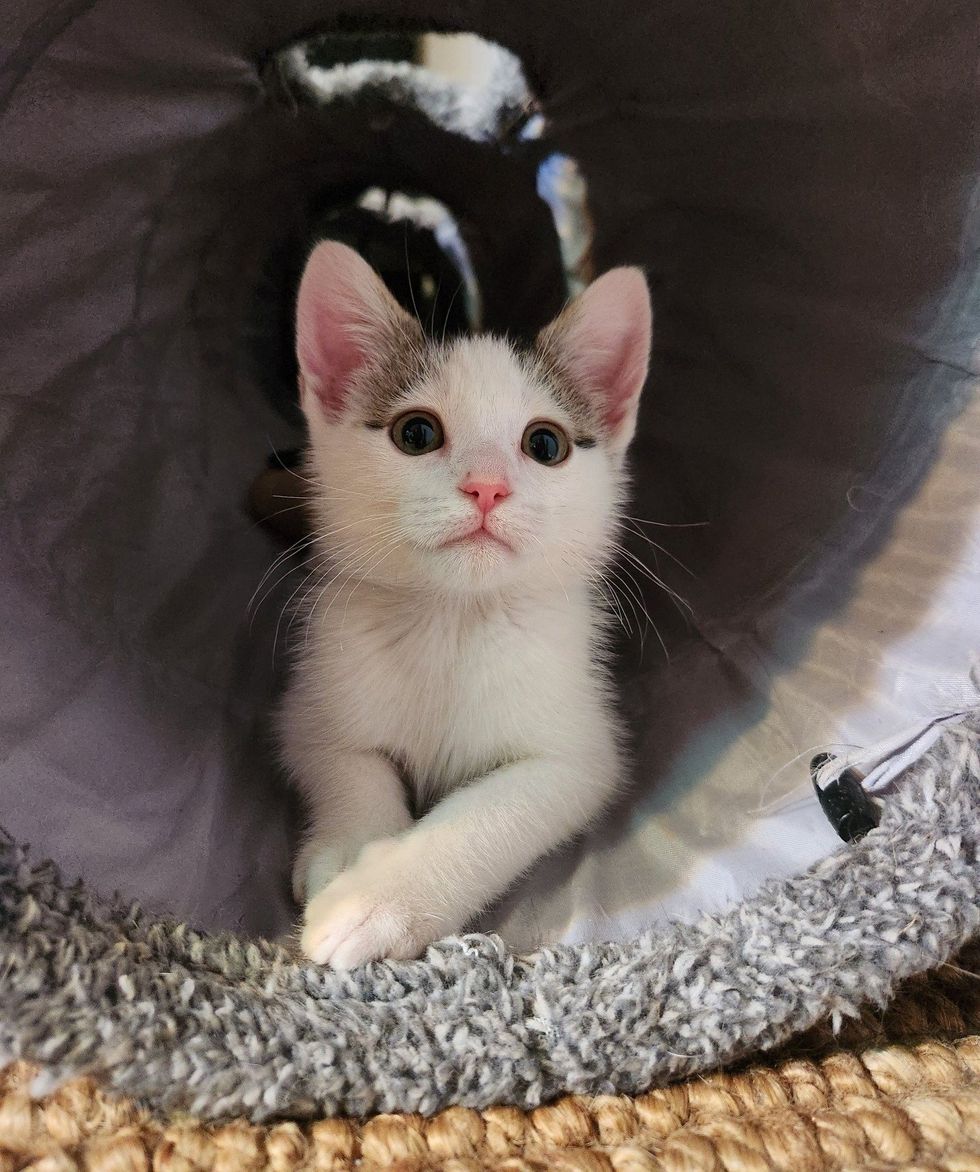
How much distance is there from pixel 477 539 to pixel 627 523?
27.6 inches

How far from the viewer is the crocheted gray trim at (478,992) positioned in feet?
2.89

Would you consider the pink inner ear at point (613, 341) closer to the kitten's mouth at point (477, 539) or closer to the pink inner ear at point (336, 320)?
the pink inner ear at point (336, 320)

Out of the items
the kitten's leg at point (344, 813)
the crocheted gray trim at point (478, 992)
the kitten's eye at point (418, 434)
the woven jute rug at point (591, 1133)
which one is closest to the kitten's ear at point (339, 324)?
the kitten's eye at point (418, 434)

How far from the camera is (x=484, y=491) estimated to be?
1.22 metres

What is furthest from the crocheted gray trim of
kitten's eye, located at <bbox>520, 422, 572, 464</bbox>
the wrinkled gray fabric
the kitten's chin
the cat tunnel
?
kitten's eye, located at <bbox>520, 422, 572, 464</bbox>

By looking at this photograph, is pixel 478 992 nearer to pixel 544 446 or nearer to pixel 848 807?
pixel 848 807

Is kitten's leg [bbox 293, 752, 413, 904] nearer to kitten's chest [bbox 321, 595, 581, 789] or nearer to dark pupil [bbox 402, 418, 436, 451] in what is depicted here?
kitten's chest [bbox 321, 595, 581, 789]

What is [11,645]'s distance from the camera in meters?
1.16

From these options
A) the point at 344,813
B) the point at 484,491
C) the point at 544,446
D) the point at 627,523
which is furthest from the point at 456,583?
the point at 627,523

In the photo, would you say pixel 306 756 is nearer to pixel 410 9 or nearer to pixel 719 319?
pixel 719 319

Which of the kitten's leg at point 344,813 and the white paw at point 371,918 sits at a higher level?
the white paw at point 371,918

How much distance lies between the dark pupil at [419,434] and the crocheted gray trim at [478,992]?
718 mm

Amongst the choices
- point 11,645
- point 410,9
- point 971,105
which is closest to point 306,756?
point 11,645

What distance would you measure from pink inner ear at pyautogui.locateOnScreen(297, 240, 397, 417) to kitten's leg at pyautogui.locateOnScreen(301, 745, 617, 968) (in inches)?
27.4
